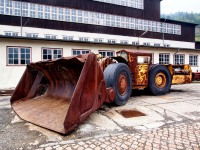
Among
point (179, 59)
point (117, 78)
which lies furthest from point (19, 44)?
point (179, 59)

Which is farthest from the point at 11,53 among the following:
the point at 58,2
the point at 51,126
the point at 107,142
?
the point at 58,2

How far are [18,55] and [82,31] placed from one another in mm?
13648

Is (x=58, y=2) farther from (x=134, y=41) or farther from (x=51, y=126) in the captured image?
(x=51, y=126)

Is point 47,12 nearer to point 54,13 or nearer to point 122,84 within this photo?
point 54,13

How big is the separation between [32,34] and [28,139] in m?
21.2

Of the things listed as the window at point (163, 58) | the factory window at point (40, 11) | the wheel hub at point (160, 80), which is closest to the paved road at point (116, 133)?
the wheel hub at point (160, 80)

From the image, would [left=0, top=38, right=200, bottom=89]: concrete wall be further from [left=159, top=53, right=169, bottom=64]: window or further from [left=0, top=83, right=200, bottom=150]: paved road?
[left=0, top=83, right=200, bottom=150]: paved road

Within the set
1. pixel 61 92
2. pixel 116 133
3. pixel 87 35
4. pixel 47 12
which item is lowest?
pixel 116 133

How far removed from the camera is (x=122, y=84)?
20.0 ft

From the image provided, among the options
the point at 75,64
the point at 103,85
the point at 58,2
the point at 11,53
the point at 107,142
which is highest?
the point at 58,2

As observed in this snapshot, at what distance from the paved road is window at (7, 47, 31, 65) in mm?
8127

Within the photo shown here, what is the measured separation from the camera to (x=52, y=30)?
23.6 metres

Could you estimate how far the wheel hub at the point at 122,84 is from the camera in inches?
237

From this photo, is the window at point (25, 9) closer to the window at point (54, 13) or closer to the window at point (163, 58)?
the window at point (54, 13)
